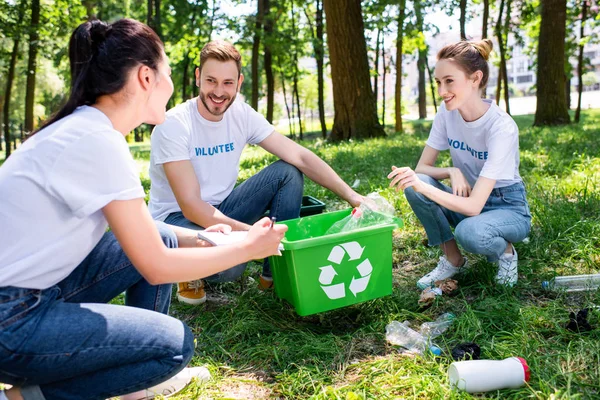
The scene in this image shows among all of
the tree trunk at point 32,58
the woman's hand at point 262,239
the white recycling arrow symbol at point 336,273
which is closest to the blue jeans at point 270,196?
the white recycling arrow symbol at point 336,273

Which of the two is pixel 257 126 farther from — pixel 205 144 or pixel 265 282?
pixel 265 282

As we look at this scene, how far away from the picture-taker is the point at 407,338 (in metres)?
2.30

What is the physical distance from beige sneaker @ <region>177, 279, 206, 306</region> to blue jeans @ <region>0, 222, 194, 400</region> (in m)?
1.03

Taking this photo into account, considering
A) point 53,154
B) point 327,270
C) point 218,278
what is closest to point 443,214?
point 327,270

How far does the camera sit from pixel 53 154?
4.93 feet

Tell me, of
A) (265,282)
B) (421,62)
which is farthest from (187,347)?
(421,62)

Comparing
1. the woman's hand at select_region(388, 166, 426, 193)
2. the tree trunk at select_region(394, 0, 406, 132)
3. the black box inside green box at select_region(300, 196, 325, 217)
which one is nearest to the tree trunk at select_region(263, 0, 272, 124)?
the tree trunk at select_region(394, 0, 406, 132)

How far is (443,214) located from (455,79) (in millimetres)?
698

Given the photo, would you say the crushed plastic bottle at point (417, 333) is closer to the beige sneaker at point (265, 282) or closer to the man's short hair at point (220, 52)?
the beige sneaker at point (265, 282)

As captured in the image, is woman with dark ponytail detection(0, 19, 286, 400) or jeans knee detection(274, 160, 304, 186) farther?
jeans knee detection(274, 160, 304, 186)

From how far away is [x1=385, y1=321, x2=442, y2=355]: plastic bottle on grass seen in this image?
2151mm

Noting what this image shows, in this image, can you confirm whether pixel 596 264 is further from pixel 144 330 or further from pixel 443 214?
pixel 144 330

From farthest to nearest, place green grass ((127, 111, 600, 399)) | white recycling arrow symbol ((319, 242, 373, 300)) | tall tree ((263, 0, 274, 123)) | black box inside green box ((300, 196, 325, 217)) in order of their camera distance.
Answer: tall tree ((263, 0, 274, 123)) → black box inside green box ((300, 196, 325, 217)) → white recycling arrow symbol ((319, 242, 373, 300)) → green grass ((127, 111, 600, 399))

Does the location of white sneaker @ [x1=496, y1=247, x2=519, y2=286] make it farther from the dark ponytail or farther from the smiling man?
the dark ponytail
